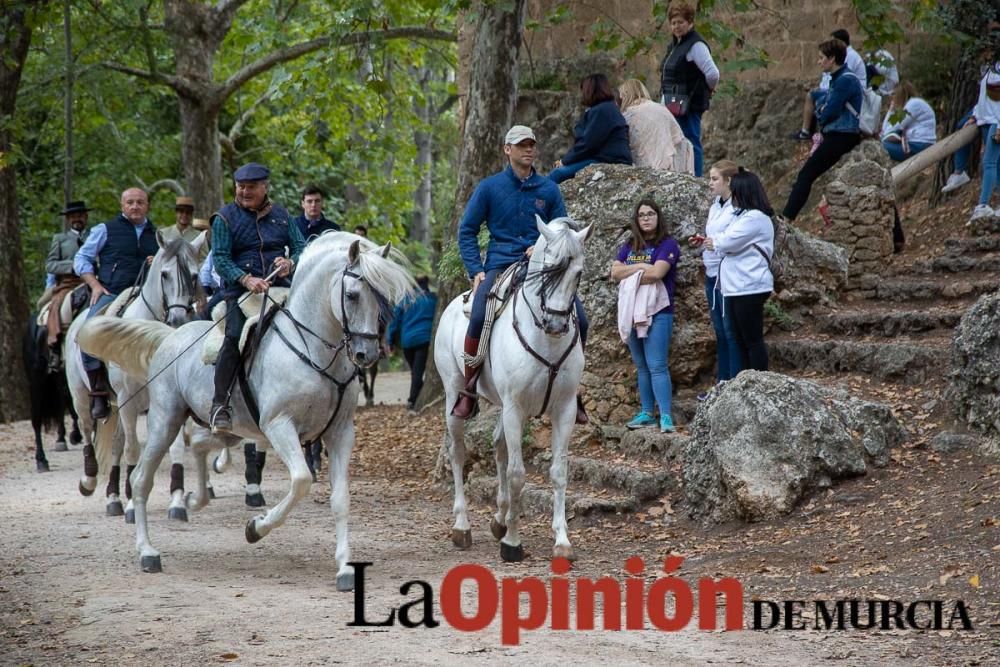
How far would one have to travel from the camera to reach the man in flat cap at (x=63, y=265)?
1591 centimetres

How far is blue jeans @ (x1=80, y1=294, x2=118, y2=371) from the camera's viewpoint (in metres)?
13.0

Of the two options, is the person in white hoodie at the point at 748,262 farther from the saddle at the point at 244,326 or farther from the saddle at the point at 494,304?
the saddle at the point at 244,326

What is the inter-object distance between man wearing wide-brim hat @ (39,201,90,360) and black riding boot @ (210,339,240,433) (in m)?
6.99

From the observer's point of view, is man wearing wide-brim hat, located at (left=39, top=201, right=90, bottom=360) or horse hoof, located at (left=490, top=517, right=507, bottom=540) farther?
man wearing wide-brim hat, located at (left=39, top=201, right=90, bottom=360)

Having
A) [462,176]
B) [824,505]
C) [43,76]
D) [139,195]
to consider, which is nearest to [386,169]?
[43,76]

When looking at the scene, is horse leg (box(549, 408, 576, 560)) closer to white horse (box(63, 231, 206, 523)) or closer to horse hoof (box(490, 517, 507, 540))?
horse hoof (box(490, 517, 507, 540))

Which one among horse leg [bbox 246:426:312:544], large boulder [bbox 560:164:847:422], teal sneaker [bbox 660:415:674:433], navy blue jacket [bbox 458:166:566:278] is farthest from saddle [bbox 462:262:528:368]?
large boulder [bbox 560:164:847:422]

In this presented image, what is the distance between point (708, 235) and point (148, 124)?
23662mm

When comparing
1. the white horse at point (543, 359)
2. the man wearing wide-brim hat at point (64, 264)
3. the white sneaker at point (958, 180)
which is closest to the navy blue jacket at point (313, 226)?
the man wearing wide-brim hat at point (64, 264)

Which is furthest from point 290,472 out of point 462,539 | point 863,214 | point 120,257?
point 863,214

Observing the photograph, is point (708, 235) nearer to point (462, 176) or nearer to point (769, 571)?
point (769, 571)

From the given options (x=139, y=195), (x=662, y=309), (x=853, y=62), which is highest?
(x=853, y=62)

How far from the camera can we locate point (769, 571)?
8789 millimetres

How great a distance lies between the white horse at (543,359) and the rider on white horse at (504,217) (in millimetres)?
392
